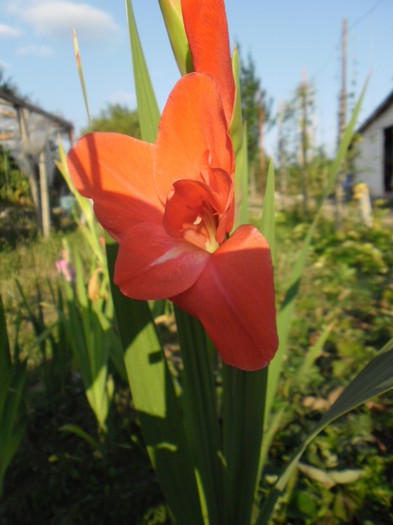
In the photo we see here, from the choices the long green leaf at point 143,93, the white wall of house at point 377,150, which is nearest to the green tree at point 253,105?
the white wall of house at point 377,150

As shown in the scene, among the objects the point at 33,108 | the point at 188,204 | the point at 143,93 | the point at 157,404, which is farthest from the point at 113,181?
the point at 33,108

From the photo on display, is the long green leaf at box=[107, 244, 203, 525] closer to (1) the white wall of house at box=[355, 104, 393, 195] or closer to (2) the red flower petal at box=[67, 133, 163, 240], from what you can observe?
(2) the red flower petal at box=[67, 133, 163, 240]

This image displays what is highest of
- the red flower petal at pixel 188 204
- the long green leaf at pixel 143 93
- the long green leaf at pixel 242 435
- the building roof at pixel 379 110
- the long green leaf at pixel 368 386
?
the building roof at pixel 379 110

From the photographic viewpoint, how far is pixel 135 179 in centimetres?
42

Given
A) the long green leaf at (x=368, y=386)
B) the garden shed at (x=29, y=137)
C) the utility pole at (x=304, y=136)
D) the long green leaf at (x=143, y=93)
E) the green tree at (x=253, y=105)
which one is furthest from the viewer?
the green tree at (x=253, y=105)

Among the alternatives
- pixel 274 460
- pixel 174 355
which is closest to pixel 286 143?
pixel 174 355

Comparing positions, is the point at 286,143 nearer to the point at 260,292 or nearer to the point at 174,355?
Result: the point at 174,355

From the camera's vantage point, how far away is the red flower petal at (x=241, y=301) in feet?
1.12

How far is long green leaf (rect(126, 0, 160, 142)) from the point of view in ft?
1.86

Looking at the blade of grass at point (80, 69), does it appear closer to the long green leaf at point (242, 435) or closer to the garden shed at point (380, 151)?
the long green leaf at point (242, 435)

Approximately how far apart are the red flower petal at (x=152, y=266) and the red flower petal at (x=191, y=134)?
52 millimetres

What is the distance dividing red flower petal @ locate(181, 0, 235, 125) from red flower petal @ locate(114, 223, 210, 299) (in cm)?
15

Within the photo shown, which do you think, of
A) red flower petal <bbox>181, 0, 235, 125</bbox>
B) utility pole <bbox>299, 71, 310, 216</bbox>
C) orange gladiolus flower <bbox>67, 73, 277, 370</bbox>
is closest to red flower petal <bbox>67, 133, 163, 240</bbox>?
orange gladiolus flower <bbox>67, 73, 277, 370</bbox>

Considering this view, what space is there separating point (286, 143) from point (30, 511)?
1108 cm
